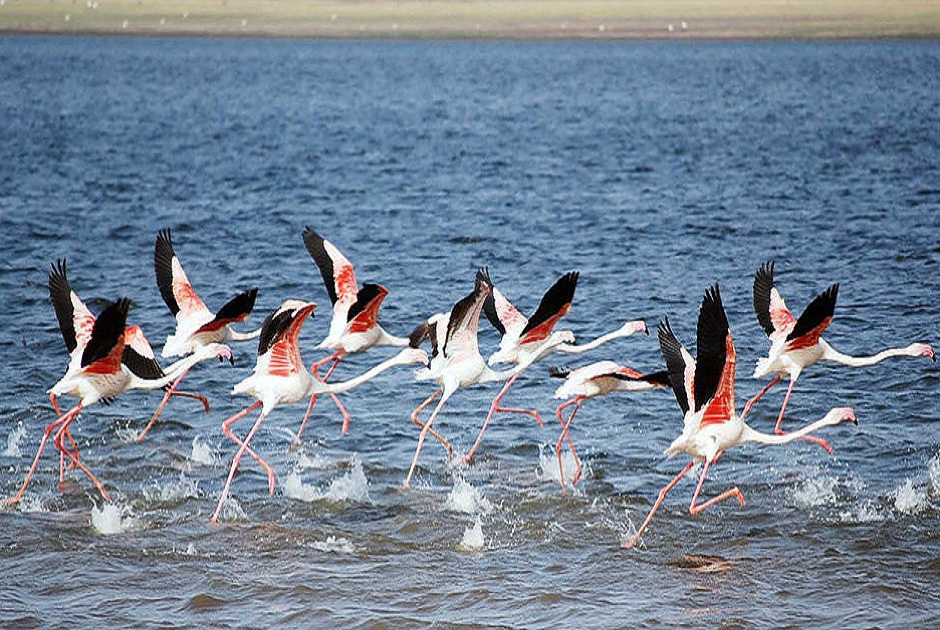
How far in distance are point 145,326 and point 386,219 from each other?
10.5 m

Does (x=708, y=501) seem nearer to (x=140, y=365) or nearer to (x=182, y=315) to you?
(x=140, y=365)

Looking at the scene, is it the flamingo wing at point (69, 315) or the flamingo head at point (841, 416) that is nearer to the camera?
the flamingo head at point (841, 416)

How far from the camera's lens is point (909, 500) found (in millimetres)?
11492

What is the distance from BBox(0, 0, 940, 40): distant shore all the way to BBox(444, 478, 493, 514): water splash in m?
106

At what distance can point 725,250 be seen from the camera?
2344 cm

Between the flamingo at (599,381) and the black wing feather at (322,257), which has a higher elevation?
the black wing feather at (322,257)

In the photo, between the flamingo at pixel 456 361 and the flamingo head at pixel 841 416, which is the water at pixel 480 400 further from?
the flamingo head at pixel 841 416

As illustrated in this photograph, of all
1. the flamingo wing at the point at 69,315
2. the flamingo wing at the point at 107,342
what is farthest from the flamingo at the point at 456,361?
the flamingo wing at the point at 69,315

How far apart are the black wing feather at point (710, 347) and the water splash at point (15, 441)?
21.3 feet

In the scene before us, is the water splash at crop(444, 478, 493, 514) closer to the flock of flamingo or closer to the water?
the water

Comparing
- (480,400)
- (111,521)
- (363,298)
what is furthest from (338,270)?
(111,521)

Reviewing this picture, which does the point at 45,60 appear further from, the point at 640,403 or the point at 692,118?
the point at 640,403

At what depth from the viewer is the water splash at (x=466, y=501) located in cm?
1165

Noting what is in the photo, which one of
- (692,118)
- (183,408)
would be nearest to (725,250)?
(183,408)
